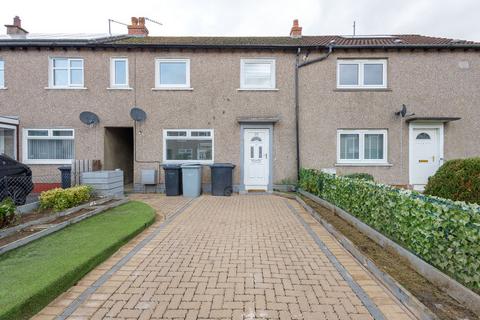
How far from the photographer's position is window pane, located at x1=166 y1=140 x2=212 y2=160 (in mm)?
10852

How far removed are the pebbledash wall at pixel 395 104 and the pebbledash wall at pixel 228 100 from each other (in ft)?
0.13

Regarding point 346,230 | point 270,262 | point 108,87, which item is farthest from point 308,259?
point 108,87

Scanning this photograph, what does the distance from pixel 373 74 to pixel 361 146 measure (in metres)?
2.90

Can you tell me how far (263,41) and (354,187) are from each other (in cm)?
874

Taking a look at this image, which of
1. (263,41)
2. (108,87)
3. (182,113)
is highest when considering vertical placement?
(263,41)

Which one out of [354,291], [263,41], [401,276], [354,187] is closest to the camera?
[354,291]

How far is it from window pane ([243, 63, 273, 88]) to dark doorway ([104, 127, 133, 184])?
5.63 m

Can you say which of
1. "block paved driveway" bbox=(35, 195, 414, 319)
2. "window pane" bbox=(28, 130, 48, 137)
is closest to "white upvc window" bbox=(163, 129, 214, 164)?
"window pane" bbox=(28, 130, 48, 137)

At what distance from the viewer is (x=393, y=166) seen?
418 inches

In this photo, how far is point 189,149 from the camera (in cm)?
1088

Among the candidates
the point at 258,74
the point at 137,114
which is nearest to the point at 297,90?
the point at 258,74

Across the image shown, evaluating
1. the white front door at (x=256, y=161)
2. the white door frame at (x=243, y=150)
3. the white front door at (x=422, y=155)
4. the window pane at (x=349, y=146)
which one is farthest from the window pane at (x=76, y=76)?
the white front door at (x=422, y=155)

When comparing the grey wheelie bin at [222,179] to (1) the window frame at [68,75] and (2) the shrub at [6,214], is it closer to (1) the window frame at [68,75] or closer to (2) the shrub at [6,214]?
(2) the shrub at [6,214]

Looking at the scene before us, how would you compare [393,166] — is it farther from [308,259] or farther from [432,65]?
[308,259]
